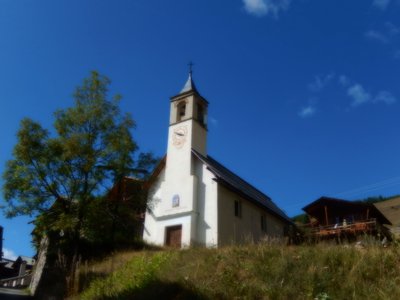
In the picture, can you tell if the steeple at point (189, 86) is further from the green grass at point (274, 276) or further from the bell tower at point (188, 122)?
the green grass at point (274, 276)

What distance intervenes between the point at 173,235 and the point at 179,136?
272 inches

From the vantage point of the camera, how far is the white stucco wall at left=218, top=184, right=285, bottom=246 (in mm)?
Answer: 26473

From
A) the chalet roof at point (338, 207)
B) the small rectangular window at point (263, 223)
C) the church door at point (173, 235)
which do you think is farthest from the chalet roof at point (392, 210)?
the church door at point (173, 235)

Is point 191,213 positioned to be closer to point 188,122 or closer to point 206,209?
point 206,209

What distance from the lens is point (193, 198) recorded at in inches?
1072

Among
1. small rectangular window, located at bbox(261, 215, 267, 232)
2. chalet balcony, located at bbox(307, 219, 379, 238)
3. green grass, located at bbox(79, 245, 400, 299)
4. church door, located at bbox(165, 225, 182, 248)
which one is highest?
small rectangular window, located at bbox(261, 215, 267, 232)

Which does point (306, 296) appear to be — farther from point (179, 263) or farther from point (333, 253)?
point (179, 263)

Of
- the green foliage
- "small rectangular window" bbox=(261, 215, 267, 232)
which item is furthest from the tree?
"small rectangular window" bbox=(261, 215, 267, 232)

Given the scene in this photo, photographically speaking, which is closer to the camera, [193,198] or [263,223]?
[193,198]

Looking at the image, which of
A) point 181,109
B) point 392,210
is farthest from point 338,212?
point 392,210

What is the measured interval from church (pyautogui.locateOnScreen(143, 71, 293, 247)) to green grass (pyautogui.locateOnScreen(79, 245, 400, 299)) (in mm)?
12060

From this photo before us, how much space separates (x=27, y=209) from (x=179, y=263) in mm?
10626

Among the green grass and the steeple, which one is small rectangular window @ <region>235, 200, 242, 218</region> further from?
the green grass

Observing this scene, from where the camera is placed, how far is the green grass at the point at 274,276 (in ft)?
31.3
